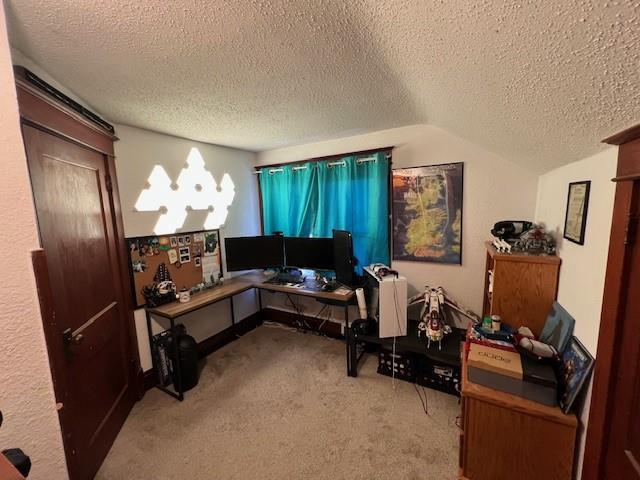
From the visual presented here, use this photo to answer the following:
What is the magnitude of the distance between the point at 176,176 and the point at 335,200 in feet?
5.40

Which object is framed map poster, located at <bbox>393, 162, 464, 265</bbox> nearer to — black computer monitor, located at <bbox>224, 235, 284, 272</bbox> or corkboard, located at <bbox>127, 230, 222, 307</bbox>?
black computer monitor, located at <bbox>224, 235, 284, 272</bbox>

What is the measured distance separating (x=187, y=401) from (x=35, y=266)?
1.86 metres

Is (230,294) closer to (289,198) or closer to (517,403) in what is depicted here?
(289,198)

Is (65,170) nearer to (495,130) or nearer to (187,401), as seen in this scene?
(187,401)

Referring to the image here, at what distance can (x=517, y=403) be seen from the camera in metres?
1.28

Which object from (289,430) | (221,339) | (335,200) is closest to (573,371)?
(289,430)

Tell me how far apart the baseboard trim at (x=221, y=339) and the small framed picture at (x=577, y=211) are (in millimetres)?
3215

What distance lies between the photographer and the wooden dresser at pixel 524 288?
5.26 ft

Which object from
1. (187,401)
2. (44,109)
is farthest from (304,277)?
(44,109)

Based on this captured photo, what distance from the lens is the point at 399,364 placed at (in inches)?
93.6

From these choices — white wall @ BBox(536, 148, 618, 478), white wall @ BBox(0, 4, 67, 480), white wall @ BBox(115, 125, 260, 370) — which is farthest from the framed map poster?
white wall @ BBox(0, 4, 67, 480)

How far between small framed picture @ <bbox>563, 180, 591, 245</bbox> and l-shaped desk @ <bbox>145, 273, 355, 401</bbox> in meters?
1.61

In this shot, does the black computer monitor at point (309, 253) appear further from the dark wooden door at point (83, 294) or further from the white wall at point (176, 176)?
the dark wooden door at point (83, 294)

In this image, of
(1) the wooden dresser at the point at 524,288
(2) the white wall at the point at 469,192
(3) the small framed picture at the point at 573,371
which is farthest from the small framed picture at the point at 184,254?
(3) the small framed picture at the point at 573,371
